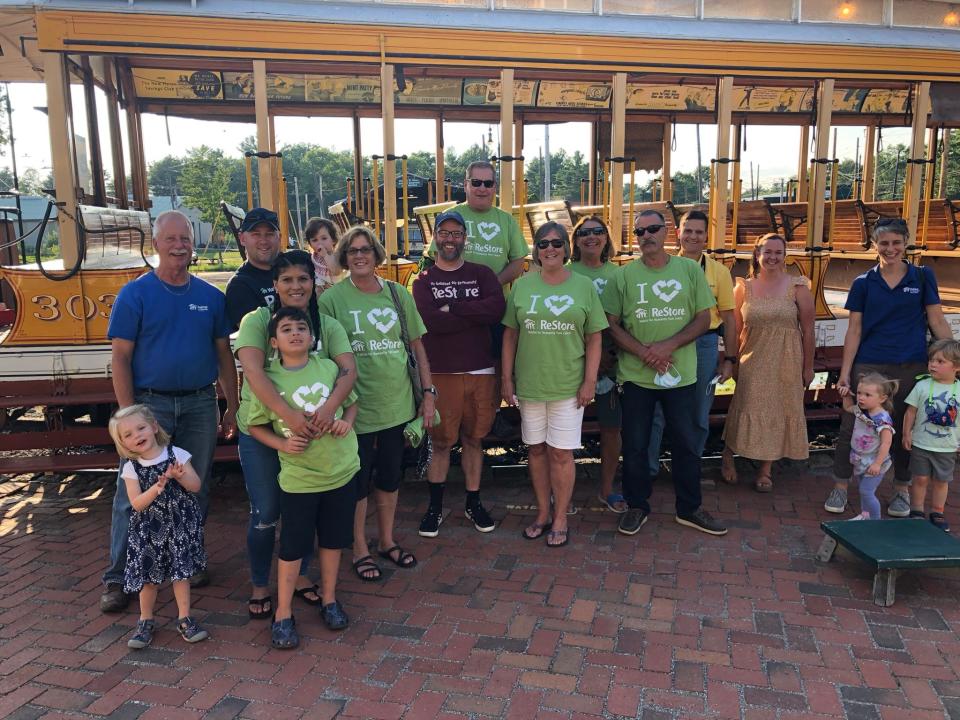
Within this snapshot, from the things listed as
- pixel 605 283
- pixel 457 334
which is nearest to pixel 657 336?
pixel 605 283

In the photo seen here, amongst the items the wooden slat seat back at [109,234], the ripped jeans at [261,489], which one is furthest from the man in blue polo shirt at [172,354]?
the wooden slat seat back at [109,234]

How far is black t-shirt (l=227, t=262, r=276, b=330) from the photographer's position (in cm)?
306

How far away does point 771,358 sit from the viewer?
441 cm

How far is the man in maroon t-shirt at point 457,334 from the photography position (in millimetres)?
3617

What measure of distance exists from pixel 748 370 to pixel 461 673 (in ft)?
9.21

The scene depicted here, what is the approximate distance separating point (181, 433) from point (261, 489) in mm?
588

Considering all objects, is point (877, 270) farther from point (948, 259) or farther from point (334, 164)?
point (334, 164)

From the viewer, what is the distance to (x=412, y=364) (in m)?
3.49

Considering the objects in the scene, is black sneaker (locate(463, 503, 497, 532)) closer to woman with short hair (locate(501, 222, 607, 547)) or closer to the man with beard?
woman with short hair (locate(501, 222, 607, 547))

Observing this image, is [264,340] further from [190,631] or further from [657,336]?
[657,336]

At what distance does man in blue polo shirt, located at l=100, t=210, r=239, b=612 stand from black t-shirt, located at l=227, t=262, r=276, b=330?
16cm

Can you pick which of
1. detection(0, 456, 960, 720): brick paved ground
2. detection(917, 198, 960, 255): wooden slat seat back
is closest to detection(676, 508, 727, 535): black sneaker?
detection(0, 456, 960, 720): brick paved ground

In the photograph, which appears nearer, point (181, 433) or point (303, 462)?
point (303, 462)

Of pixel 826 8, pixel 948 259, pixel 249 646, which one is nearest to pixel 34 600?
pixel 249 646
